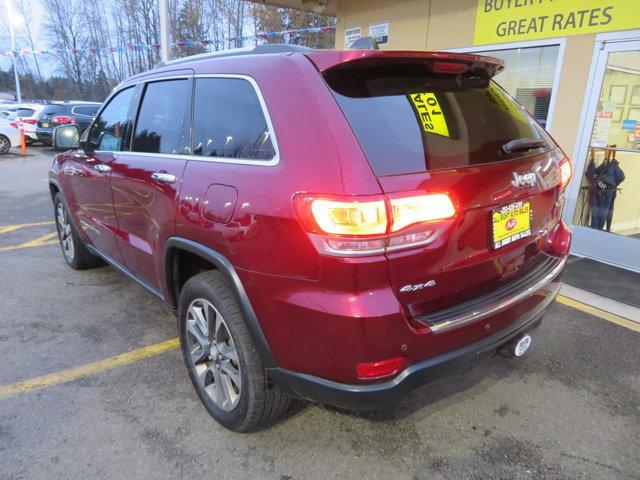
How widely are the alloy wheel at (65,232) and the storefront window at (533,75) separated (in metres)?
5.10

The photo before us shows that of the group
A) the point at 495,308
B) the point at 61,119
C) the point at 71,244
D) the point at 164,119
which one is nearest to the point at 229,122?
the point at 164,119

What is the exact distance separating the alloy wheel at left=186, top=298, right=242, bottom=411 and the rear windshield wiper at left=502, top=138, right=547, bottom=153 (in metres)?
1.60

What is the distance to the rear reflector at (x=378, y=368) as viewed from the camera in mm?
1878

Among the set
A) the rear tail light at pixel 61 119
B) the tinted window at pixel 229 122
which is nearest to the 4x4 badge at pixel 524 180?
the tinted window at pixel 229 122

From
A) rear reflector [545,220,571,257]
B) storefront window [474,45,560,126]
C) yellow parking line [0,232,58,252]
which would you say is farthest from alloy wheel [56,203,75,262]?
storefront window [474,45,560,126]

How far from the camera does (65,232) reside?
16.1 ft

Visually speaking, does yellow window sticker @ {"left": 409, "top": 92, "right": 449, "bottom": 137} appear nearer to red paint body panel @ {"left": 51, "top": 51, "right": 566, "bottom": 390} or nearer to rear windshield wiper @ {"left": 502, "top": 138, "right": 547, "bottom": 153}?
red paint body panel @ {"left": 51, "top": 51, "right": 566, "bottom": 390}

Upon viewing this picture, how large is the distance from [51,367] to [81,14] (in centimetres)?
5743

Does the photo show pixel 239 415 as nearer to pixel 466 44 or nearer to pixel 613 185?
pixel 613 185

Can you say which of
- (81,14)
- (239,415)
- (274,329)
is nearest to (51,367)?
(239,415)

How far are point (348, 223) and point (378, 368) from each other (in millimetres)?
586

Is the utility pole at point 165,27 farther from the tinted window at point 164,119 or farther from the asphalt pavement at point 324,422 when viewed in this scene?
the asphalt pavement at point 324,422

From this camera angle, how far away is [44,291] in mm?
4340

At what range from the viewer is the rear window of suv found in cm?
195
